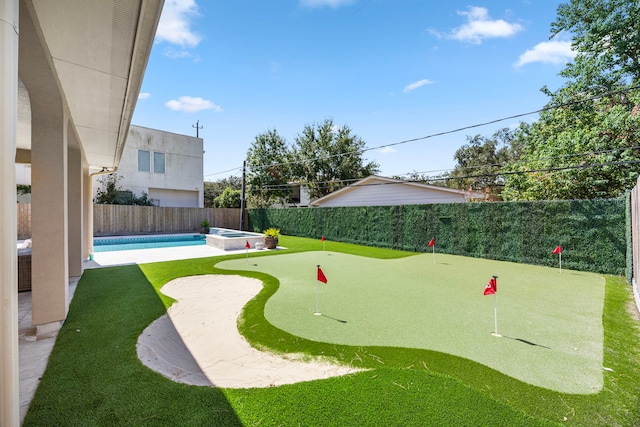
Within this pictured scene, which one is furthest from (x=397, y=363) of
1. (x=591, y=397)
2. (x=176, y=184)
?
(x=176, y=184)

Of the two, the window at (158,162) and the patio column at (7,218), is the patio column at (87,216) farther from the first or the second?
the window at (158,162)

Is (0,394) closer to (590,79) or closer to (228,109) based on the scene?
(228,109)

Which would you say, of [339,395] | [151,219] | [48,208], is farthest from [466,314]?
[151,219]

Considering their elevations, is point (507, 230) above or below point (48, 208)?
below

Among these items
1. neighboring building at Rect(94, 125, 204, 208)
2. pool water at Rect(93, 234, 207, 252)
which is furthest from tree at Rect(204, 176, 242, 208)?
pool water at Rect(93, 234, 207, 252)

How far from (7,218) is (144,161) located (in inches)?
936

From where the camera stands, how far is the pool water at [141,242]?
1430cm

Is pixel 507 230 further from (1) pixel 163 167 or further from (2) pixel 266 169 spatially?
(1) pixel 163 167

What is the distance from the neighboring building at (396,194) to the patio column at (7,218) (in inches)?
590

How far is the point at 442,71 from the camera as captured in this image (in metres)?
11.3

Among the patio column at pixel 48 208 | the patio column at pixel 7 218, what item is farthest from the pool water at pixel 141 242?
the patio column at pixel 7 218

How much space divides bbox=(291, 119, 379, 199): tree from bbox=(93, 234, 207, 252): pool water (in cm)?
1301

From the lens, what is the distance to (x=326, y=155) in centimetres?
2819

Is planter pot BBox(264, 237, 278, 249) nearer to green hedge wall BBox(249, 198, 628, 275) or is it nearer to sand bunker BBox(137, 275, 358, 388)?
green hedge wall BBox(249, 198, 628, 275)
